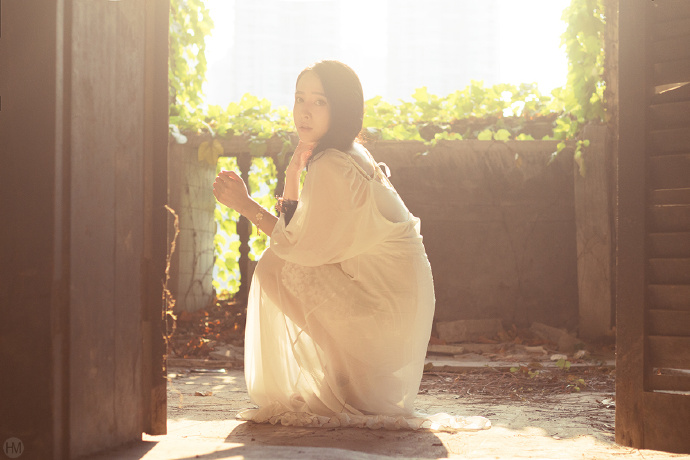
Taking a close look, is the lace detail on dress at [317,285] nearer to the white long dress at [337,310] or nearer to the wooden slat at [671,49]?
the white long dress at [337,310]

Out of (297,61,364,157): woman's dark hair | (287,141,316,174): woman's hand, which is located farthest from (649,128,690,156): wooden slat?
(287,141,316,174): woman's hand

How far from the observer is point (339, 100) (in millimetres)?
3645

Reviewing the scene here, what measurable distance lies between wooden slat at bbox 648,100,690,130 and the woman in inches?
47.8

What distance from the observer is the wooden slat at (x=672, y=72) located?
2875 mm

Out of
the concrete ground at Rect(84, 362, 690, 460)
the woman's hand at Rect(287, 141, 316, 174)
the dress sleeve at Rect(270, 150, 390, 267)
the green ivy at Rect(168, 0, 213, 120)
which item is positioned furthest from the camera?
the green ivy at Rect(168, 0, 213, 120)

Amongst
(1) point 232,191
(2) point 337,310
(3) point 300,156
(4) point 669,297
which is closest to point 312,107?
(3) point 300,156

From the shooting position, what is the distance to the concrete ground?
8.38ft

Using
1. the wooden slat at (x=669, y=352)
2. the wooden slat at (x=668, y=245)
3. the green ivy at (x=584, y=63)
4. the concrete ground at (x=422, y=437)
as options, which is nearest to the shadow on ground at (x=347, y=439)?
the concrete ground at (x=422, y=437)

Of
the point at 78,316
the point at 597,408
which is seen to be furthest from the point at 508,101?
the point at 78,316

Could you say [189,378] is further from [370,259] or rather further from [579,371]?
[579,371]

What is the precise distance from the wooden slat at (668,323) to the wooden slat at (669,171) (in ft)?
1.59

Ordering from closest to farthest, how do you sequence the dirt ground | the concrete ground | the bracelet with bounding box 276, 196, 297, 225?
the concrete ground, the dirt ground, the bracelet with bounding box 276, 196, 297, 225

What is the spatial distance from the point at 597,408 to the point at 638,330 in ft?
3.53

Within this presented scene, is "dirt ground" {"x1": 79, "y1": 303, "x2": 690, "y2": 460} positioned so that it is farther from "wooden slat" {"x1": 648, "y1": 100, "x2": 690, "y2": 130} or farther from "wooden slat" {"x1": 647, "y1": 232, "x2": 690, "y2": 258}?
"wooden slat" {"x1": 648, "y1": 100, "x2": 690, "y2": 130}
